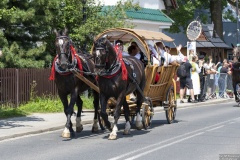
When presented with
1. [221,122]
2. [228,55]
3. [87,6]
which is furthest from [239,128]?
[228,55]

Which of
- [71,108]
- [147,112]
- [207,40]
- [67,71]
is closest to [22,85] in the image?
[147,112]

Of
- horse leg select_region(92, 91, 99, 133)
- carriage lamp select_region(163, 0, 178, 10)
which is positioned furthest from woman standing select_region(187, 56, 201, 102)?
carriage lamp select_region(163, 0, 178, 10)

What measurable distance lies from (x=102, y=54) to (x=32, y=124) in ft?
14.6

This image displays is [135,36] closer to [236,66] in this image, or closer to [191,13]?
[236,66]

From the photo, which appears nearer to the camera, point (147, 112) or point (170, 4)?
point (147, 112)

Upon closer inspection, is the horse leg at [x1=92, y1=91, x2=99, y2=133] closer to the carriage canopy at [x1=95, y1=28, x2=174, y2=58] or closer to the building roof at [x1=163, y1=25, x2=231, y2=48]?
the carriage canopy at [x1=95, y1=28, x2=174, y2=58]

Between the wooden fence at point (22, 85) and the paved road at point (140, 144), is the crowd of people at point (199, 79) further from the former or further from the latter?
the wooden fence at point (22, 85)

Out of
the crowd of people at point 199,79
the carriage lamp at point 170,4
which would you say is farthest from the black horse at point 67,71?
the carriage lamp at point 170,4

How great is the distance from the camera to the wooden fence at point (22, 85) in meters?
21.2

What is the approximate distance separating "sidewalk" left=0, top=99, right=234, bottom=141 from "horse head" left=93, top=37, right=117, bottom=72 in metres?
2.86

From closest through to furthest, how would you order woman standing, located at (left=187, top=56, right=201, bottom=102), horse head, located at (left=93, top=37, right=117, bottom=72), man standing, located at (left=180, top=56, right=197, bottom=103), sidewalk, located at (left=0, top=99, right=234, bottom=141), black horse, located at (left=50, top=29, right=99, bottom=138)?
horse head, located at (left=93, top=37, right=117, bottom=72) → black horse, located at (left=50, top=29, right=99, bottom=138) → sidewalk, located at (left=0, top=99, right=234, bottom=141) → man standing, located at (left=180, top=56, right=197, bottom=103) → woman standing, located at (left=187, top=56, right=201, bottom=102)

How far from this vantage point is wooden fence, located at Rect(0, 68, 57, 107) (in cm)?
2122

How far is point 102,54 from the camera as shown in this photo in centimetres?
1408

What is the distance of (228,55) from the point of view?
60.6 m
